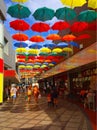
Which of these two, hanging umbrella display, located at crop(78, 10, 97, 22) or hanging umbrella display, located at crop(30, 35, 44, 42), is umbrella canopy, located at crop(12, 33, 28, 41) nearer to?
hanging umbrella display, located at crop(30, 35, 44, 42)

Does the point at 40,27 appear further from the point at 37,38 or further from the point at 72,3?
the point at 72,3

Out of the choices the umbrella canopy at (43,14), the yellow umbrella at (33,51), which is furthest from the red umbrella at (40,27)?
the yellow umbrella at (33,51)

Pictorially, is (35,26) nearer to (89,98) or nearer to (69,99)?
(89,98)

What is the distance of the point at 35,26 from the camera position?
19938 mm

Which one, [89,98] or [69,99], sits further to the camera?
[69,99]

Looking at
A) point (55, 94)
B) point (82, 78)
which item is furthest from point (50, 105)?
point (82, 78)

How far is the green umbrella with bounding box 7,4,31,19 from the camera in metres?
16.8

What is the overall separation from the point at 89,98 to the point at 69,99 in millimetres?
11580

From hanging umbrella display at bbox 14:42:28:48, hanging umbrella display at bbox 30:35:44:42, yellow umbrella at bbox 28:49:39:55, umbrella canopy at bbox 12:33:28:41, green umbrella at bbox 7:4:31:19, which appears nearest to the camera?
green umbrella at bbox 7:4:31:19

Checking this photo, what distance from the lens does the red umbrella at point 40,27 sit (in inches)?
776

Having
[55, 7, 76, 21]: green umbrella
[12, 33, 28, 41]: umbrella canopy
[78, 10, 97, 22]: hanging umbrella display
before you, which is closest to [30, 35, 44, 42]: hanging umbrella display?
[12, 33, 28, 41]: umbrella canopy

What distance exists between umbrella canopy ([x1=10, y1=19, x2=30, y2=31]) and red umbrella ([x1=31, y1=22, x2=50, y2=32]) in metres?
0.53

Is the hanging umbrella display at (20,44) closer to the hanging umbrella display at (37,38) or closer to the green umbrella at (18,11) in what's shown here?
the hanging umbrella display at (37,38)

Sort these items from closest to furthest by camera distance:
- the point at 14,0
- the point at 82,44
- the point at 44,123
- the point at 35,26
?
1. the point at 44,123
2. the point at 14,0
3. the point at 35,26
4. the point at 82,44
